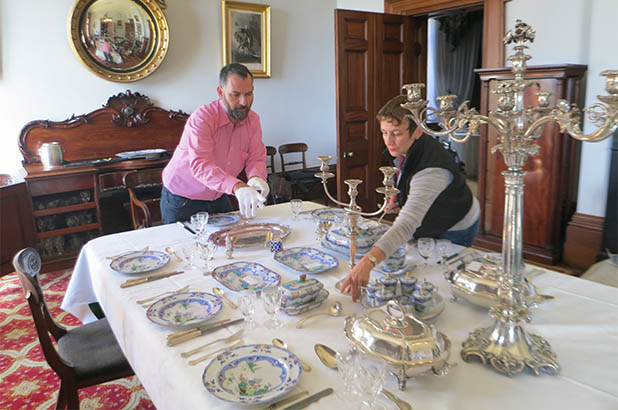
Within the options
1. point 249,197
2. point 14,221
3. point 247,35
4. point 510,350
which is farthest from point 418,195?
point 247,35

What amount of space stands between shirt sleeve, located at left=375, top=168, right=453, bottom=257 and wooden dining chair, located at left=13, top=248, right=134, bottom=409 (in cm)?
105

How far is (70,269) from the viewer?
3.64 metres

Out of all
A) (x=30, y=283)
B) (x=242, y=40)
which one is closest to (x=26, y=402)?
(x=30, y=283)

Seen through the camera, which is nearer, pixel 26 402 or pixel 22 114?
pixel 26 402

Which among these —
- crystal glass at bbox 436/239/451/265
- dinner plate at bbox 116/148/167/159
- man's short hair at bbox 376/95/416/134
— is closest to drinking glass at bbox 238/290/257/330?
crystal glass at bbox 436/239/451/265

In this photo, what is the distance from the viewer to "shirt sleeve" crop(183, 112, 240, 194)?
2115 millimetres

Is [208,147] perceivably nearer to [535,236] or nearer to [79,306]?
[79,306]

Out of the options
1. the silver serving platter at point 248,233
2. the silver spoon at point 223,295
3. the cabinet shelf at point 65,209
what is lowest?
the cabinet shelf at point 65,209

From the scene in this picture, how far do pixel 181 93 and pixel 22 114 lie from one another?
1351 mm

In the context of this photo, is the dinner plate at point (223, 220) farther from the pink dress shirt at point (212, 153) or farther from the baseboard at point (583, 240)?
the baseboard at point (583, 240)

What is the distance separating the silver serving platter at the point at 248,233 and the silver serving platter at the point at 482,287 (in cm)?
86

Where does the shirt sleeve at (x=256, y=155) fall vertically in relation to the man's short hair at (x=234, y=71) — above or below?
below

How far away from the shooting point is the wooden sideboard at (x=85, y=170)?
3494 mm

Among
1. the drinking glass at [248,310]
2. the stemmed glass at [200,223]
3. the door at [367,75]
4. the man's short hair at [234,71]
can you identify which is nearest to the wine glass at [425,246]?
the drinking glass at [248,310]
